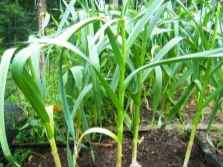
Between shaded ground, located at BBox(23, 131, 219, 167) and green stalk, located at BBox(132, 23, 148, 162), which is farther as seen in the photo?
shaded ground, located at BBox(23, 131, 219, 167)

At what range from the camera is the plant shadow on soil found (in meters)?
0.75

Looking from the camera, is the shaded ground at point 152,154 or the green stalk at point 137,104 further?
the shaded ground at point 152,154

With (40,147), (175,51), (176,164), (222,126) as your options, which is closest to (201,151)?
(176,164)

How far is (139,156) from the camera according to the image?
0.77 metres

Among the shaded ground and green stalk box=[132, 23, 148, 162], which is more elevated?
green stalk box=[132, 23, 148, 162]

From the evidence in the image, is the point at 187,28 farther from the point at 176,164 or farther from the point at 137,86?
the point at 176,164

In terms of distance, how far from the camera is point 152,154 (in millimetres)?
780

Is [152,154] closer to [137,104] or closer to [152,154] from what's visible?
[152,154]

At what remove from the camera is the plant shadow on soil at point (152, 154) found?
75 cm

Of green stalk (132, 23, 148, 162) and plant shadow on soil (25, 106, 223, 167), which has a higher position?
green stalk (132, 23, 148, 162)

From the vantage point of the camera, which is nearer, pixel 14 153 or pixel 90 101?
pixel 14 153

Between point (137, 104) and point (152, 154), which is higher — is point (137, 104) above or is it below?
above

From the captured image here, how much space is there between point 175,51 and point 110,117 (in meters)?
0.37

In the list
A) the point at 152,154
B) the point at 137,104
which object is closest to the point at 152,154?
the point at 152,154
